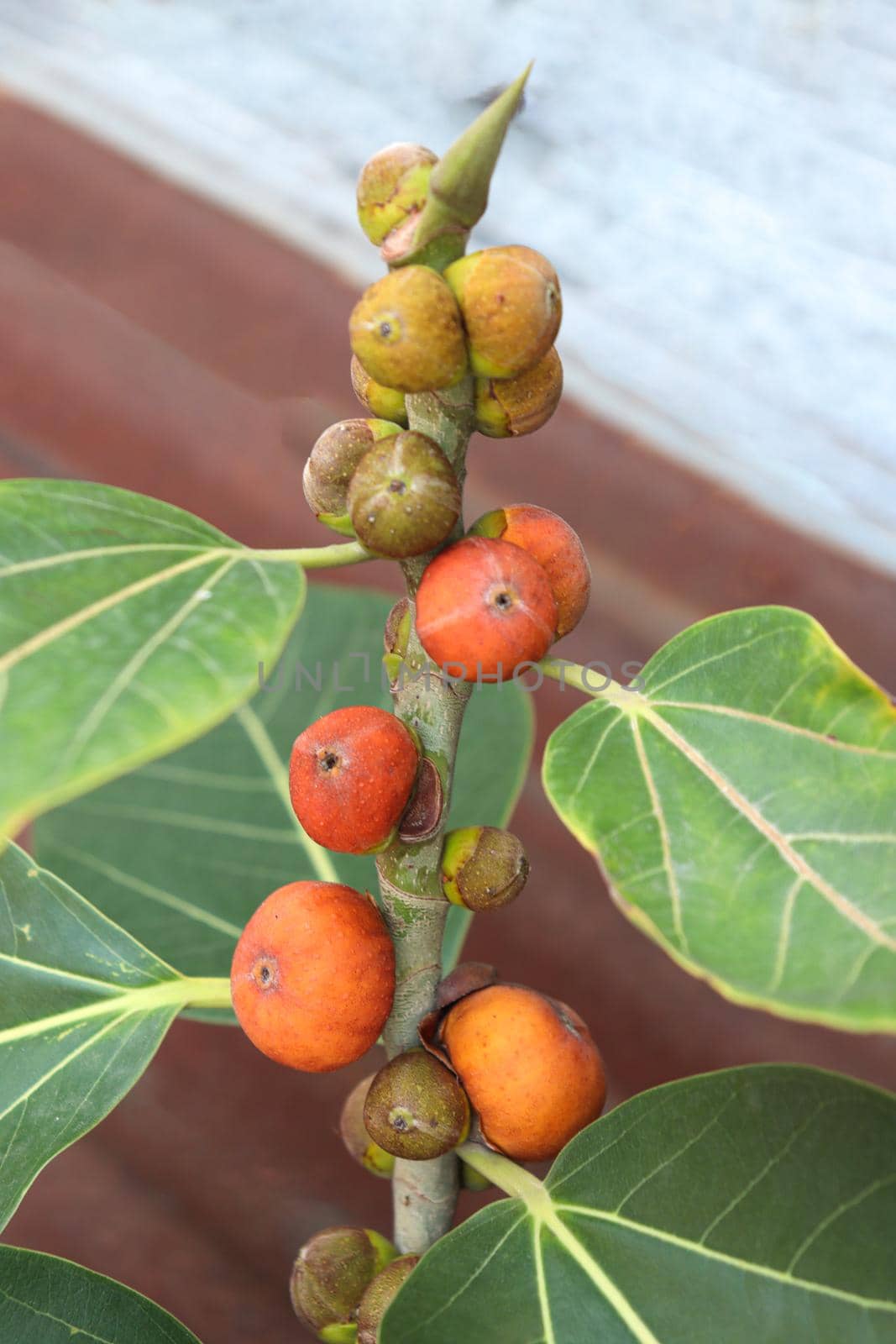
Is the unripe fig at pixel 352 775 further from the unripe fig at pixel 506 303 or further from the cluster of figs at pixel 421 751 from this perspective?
the unripe fig at pixel 506 303

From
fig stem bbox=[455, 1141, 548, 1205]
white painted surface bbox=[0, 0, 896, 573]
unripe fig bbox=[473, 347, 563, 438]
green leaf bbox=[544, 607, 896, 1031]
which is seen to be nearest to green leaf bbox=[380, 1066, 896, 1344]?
fig stem bbox=[455, 1141, 548, 1205]

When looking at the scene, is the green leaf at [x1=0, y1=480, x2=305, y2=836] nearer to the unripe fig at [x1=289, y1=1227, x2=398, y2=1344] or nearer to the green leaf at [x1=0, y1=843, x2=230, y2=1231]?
the green leaf at [x1=0, y1=843, x2=230, y2=1231]

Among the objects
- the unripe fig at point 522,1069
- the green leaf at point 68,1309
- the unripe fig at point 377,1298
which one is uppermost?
the unripe fig at point 522,1069

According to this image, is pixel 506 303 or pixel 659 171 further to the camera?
pixel 659 171

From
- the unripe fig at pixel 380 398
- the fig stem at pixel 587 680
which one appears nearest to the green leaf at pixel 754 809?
the fig stem at pixel 587 680

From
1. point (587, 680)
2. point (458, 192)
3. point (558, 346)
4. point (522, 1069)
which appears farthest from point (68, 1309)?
point (558, 346)

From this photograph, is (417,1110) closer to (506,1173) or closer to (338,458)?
(506,1173)

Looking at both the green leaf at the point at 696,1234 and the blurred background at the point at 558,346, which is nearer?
the green leaf at the point at 696,1234
